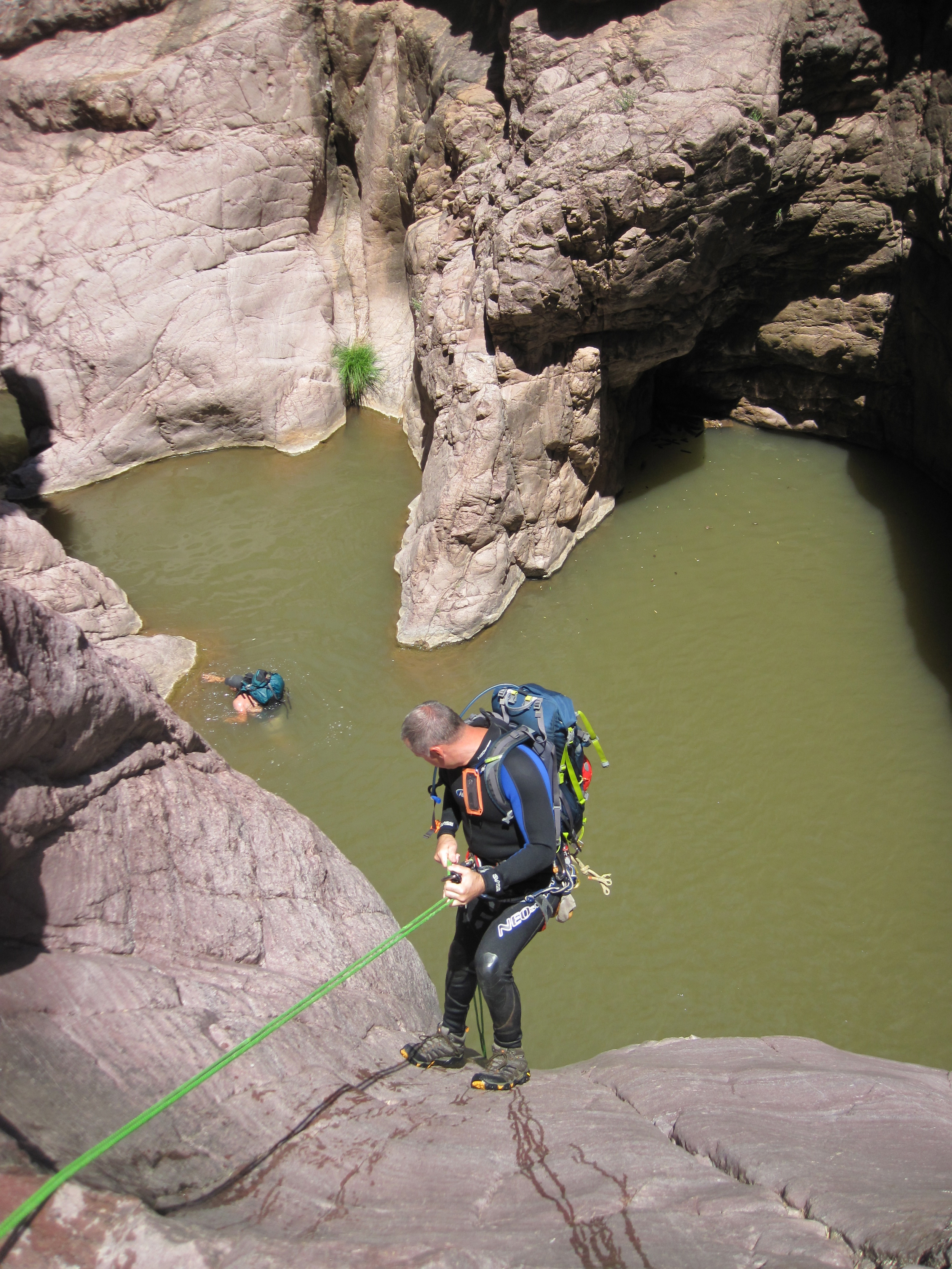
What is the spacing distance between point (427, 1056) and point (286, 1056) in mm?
713

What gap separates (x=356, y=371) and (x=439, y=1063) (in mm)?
9192

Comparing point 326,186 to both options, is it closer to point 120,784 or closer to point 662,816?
point 662,816

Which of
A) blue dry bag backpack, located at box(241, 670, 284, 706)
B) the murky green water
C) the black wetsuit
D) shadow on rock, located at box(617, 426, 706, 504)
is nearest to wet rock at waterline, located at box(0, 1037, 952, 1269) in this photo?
the black wetsuit

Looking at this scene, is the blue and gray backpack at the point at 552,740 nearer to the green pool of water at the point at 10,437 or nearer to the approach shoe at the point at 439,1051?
the approach shoe at the point at 439,1051

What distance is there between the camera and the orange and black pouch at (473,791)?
10.5 feet

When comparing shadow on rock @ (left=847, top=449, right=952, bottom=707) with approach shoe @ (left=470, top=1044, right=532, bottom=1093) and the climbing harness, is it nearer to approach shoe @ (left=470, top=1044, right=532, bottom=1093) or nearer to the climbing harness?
the climbing harness

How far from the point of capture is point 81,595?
7.45 meters

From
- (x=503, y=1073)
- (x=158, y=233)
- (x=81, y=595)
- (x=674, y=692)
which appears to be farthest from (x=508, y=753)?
(x=158, y=233)

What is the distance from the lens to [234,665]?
7.63 metres

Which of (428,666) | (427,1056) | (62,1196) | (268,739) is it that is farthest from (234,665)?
(62,1196)

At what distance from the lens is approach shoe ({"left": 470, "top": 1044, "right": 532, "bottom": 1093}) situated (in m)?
3.31

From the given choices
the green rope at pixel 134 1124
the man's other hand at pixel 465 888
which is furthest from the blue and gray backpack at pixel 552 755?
the green rope at pixel 134 1124

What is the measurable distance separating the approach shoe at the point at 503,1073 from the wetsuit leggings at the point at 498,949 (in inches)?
1.3

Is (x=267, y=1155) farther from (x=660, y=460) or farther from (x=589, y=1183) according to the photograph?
(x=660, y=460)
